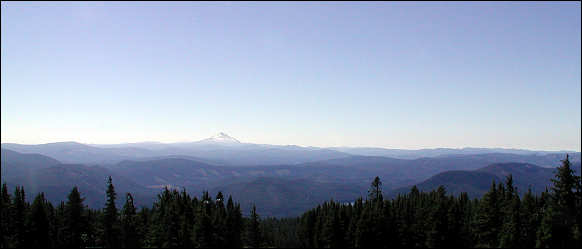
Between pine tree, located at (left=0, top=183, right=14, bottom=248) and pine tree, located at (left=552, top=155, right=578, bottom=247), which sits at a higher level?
pine tree, located at (left=552, top=155, right=578, bottom=247)

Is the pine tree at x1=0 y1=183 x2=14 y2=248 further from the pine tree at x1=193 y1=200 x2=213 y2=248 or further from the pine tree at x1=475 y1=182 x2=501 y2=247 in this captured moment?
the pine tree at x1=475 y1=182 x2=501 y2=247

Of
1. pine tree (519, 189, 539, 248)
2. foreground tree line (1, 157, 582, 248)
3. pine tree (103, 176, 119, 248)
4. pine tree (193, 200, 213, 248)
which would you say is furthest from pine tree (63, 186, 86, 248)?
pine tree (519, 189, 539, 248)

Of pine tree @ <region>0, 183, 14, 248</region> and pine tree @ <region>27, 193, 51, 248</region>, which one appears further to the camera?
pine tree @ <region>0, 183, 14, 248</region>

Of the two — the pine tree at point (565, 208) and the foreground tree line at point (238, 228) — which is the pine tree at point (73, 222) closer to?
the foreground tree line at point (238, 228)

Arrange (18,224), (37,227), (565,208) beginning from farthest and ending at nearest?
(18,224) → (37,227) → (565,208)

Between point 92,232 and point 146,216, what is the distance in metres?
9.85

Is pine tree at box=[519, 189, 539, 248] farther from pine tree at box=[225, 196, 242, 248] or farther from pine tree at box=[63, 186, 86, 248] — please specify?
pine tree at box=[63, 186, 86, 248]

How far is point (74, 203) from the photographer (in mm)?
66562

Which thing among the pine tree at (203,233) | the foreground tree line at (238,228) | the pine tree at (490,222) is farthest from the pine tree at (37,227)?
the pine tree at (490,222)

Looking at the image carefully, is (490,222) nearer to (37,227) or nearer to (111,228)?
(111,228)

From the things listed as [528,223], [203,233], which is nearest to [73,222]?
[203,233]

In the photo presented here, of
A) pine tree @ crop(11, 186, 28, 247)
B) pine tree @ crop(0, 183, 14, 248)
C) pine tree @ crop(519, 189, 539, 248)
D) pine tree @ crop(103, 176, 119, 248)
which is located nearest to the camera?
pine tree @ crop(519, 189, 539, 248)

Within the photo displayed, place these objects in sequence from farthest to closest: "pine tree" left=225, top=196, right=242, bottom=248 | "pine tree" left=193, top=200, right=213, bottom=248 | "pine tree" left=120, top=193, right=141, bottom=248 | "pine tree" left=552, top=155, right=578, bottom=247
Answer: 1. "pine tree" left=120, top=193, right=141, bottom=248
2. "pine tree" left=225, top=196, right=242, bottom=248
3. "pine tree" left=193, top=200, right=213, bottom=248
4. "pine tree" left=552, top=155, right=578, bottom=247

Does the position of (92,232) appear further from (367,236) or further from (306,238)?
(367,236)
